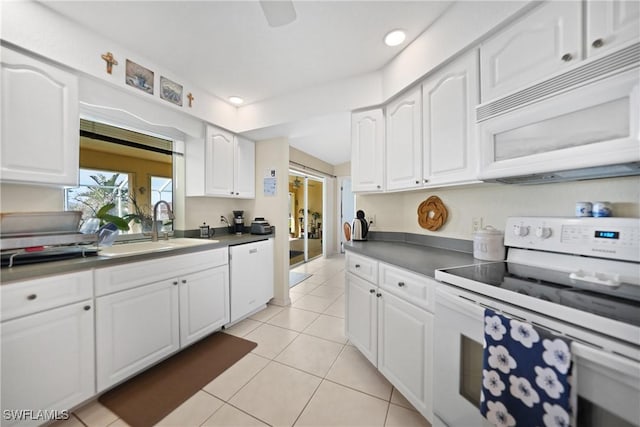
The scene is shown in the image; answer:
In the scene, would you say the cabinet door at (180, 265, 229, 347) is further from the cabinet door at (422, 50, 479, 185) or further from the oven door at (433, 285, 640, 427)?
the cabinet door at (422, 50, 479, 185)

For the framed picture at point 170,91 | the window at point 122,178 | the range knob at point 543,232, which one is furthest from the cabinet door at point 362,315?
the framed picture at point 170,91

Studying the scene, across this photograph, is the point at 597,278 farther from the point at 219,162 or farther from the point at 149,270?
the point at 219,162

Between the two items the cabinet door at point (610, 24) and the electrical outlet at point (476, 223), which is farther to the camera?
the electrical outlet at point (476, 223)

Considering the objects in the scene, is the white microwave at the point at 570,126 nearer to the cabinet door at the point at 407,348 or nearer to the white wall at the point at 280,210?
the cabinet door at the point at 407,348

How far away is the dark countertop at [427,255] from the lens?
4.30 ft

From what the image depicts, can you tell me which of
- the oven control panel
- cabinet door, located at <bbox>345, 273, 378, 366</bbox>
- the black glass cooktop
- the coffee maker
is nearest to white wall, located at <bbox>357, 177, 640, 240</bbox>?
the oven control panel

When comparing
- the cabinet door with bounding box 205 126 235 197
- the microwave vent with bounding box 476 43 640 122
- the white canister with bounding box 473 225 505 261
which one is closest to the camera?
the microwave vent with bounding box 476 43 640 122

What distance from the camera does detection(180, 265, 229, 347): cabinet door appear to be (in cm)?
188

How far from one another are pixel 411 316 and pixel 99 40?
2.82m

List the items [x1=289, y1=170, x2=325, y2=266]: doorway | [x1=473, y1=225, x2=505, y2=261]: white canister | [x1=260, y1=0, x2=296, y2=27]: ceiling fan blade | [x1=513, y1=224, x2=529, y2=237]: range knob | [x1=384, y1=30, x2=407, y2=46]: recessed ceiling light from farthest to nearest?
[x1=289, y1=170, x2=325, y2=266]: doorway < [x1=384, y1=30, x2=407, y2=46]: recessed ceiling light < [x1=473, y1=225, x2=505, y2=261]: white canister < [x1=513, y1=224, x2=529, y2=237]: range knob < [x1=260, y1=0, x2=296, y2=27]: ceiling fan blade

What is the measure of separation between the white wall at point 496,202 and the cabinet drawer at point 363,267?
65 cm

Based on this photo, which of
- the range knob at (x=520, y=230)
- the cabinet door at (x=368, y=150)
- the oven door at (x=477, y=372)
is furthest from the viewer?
the cabinet door at (x=368, y=150)

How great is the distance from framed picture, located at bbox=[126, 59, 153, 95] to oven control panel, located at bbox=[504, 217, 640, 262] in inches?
113

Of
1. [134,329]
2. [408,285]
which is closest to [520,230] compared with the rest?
[408,285]
